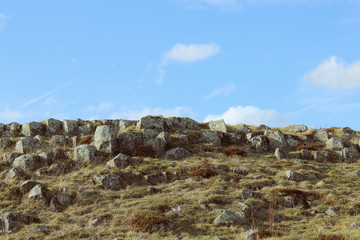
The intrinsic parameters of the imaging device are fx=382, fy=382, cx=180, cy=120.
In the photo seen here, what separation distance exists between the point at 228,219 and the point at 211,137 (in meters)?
12.1

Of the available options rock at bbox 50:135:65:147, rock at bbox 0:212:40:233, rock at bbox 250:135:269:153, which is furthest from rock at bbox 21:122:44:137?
rock at bbox 250:135:269:153

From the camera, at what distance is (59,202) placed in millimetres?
17750

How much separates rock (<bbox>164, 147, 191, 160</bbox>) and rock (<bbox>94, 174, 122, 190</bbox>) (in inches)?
188

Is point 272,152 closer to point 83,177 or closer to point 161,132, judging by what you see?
point 161,132

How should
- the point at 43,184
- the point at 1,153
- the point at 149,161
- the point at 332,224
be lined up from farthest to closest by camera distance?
the point at 1,153
the point at 149,161
the point at 43,184
the point at 332,224

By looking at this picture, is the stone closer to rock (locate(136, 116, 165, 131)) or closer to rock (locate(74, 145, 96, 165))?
rock (locate(74, 145, 96, 165))

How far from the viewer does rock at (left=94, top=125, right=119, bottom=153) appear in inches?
945

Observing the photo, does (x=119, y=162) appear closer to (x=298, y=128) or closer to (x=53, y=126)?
(x=53, y=126)

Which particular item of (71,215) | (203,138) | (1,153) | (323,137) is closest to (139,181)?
(71,215)

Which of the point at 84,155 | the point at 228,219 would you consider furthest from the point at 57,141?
the point at 228,219

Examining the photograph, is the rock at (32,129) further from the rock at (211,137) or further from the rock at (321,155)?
the rock at (321,155)

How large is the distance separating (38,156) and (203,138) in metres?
11.2

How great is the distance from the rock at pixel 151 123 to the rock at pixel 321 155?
10.9m

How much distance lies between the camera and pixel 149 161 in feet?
75.5
